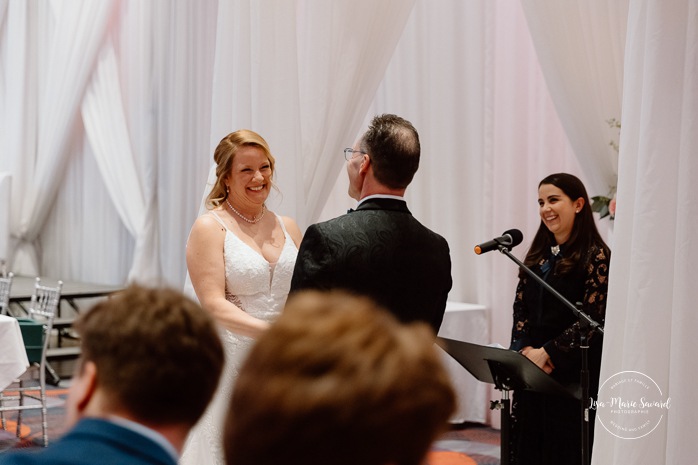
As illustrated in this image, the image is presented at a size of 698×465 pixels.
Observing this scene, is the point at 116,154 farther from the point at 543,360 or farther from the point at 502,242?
the point at 502,242

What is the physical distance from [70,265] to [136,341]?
35.2ft

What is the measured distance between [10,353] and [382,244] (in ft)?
11.7

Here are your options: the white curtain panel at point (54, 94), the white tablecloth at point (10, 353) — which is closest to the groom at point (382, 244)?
the white tablecloth at point (10, 353)

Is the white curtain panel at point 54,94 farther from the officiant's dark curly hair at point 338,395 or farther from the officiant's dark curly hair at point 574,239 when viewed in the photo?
the officiant's dark curly hair at point 338,395

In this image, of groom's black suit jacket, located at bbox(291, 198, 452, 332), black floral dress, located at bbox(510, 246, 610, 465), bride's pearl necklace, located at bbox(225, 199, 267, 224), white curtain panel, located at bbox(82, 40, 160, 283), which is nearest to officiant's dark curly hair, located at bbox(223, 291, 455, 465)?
groom's black suit jacket, located at bbox(291, 198, 452, 332)

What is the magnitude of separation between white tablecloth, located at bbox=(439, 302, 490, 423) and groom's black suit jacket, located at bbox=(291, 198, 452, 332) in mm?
3469

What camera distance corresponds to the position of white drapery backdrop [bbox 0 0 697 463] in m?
3.00

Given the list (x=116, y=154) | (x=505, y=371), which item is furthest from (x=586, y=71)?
(x=116, y=154)

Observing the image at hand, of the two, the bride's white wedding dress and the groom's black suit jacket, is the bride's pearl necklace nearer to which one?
the bride's white wedding dress

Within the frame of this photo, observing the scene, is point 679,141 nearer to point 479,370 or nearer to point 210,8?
point 479,370

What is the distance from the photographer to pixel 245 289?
3.73 metres

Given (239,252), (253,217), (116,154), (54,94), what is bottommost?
(239,252)

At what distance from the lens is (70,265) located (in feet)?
37.6

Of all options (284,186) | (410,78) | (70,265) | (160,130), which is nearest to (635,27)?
(284,186)
